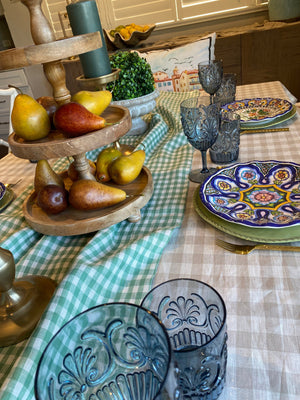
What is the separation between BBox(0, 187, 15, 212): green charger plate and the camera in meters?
0.73

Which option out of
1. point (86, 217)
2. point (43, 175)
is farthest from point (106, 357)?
point (43, 175)

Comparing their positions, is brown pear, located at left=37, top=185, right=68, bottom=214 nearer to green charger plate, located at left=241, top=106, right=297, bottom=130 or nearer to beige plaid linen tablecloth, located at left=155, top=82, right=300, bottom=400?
beige plaid linen tablecloth, located at left=155, top=82, right=300, bottom=400

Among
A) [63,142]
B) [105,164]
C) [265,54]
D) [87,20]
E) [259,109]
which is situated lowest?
[265,54]

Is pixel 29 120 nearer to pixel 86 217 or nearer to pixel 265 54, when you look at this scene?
pixel 86 217

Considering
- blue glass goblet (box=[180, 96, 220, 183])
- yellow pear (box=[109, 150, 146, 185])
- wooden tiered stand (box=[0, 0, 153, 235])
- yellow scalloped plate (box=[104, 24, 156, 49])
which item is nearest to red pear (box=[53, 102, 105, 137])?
wooden tiered stand (box=[0, 0, 153, 235])

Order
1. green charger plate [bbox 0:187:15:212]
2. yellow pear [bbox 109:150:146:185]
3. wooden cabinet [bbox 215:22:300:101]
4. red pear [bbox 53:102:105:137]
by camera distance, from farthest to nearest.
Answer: wooden cabinet [bbox 215:22:300:101] → green charger plate [bbox 0:187:15:212] → yellow pear [bbox 109:150:146:185] → red pear [bbox 53:102:105:137]

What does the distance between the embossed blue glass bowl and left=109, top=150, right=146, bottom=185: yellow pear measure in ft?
1.21

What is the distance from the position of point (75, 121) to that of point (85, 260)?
0.23m

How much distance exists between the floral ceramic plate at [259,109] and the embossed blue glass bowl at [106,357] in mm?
794

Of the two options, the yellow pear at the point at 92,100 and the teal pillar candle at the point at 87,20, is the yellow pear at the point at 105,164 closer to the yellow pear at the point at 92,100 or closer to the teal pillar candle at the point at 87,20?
the yellow pear at the point at 92,100

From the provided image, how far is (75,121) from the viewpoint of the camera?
0.51 meters

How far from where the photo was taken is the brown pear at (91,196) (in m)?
0.56

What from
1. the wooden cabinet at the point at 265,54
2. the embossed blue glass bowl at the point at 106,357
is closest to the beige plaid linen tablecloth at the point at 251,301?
the embossed blue glass bowl at the point at 106,357

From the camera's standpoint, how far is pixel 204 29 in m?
2.66
